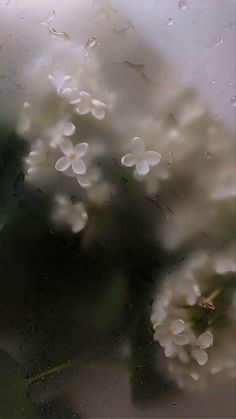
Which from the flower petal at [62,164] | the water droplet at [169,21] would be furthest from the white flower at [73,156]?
the water droplet at [169,21]

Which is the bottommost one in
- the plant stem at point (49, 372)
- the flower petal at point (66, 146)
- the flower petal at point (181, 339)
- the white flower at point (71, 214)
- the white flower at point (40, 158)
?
the plant stem at point (49, 372)

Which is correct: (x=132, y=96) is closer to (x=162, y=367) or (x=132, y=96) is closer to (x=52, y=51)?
(x=52, y=51)

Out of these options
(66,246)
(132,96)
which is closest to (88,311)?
(66,246)

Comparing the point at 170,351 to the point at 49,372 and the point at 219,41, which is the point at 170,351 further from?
the point at 219,41

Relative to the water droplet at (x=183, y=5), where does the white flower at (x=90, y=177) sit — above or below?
below

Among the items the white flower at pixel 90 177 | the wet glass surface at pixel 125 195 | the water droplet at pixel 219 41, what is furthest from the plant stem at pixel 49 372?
the water droplet at pixel 219 41

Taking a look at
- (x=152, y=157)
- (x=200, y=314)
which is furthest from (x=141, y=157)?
(x=200, y=314)

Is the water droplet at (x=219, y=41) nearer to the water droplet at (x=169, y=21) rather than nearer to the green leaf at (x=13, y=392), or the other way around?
the water droplet at (x=169, y=21)
